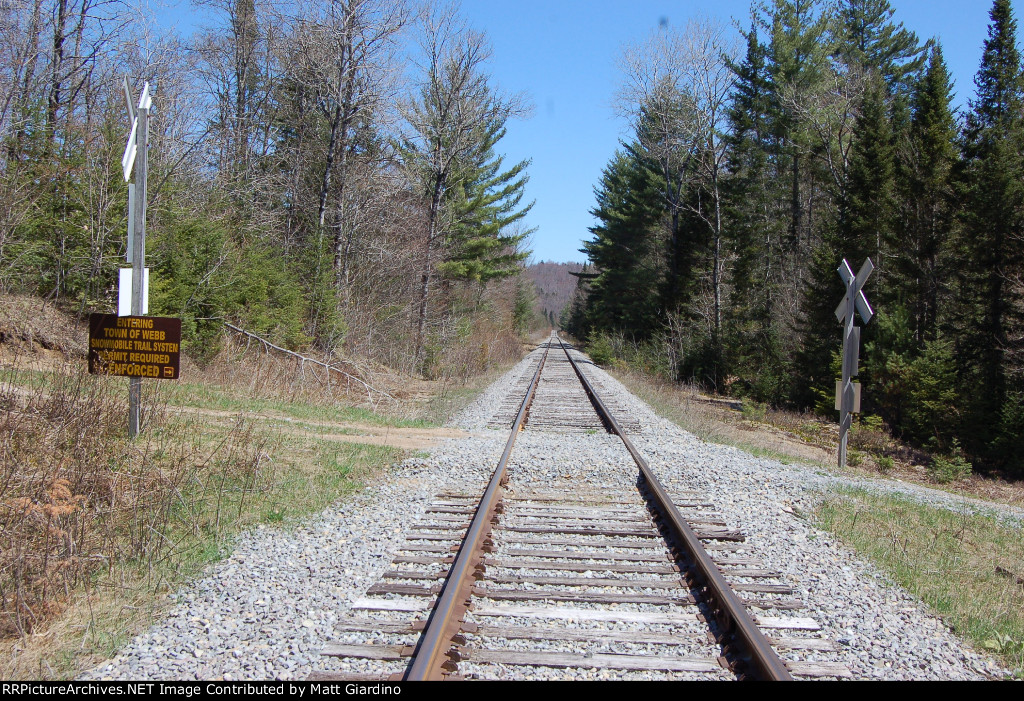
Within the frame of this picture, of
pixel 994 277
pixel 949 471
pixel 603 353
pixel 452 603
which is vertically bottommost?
pixel 949 471

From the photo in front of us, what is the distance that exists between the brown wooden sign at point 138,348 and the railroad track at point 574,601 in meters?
3.37

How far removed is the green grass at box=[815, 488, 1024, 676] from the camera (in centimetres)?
465

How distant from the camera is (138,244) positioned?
7664mm

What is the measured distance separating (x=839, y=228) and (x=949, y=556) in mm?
24297

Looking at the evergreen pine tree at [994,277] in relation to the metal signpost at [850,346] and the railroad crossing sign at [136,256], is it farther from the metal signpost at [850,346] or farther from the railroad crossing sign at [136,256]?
the railroad crossing sign at [136,256]

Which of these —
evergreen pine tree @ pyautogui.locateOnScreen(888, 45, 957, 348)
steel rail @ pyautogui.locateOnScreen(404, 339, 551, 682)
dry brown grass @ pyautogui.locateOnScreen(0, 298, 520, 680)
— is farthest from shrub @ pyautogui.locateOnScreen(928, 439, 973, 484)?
steel rail @ pyautogui.locateOnScreen(404, 339, 551, 682)

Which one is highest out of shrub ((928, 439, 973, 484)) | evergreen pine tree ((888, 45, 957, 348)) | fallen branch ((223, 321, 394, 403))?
evergreen pine tree ((888, 45, 957, 348))

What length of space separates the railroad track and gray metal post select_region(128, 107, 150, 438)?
3.56m

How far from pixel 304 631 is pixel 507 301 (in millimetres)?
47105

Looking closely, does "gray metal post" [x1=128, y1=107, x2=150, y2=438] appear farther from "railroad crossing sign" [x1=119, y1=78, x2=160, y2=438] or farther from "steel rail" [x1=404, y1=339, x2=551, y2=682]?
"steel rail" [x1=404, y1=339, x2=551, y2=682]

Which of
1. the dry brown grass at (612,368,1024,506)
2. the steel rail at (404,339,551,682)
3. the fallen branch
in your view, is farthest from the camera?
the fallen branch

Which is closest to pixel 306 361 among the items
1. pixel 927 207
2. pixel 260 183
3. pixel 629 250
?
pixel 260 183

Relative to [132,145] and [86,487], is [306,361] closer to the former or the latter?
[132,145]
